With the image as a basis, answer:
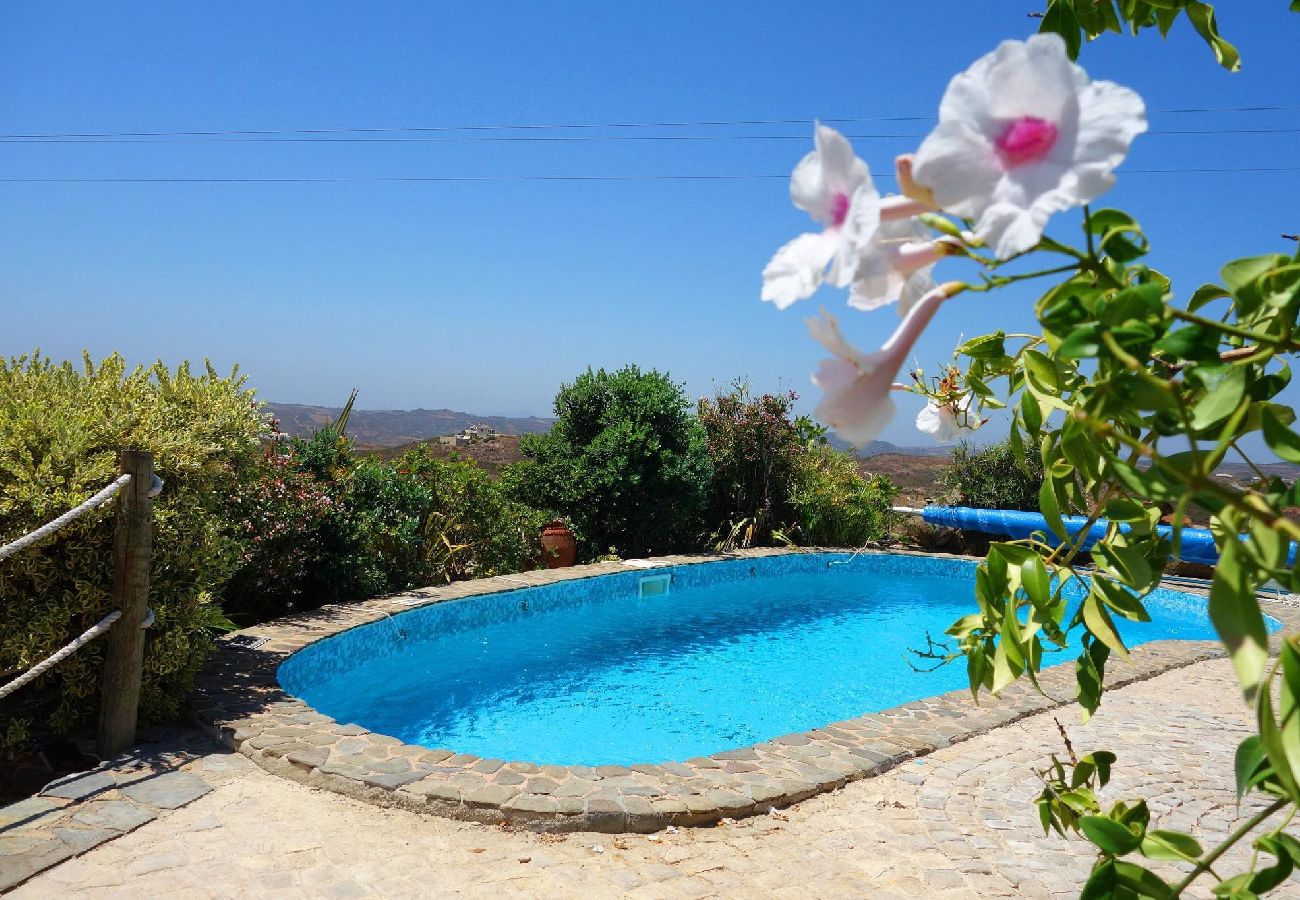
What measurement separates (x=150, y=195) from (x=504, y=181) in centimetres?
1093

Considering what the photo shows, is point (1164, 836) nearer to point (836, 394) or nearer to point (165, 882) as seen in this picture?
point (836, 394)

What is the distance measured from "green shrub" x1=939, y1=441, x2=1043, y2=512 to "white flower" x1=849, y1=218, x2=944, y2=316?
14917 millimetres

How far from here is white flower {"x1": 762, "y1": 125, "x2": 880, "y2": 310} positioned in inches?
23.5

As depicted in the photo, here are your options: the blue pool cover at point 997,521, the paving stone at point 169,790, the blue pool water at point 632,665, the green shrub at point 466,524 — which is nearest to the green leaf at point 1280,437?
the paving stone at point 169,790

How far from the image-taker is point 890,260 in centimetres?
63

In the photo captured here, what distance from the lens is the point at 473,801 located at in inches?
159

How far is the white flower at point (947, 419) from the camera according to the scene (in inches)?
53.3

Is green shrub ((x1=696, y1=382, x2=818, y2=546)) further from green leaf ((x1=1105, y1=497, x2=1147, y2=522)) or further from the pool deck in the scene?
green leaf ((x1=1105, y1=497, x2=1147, y2=522))

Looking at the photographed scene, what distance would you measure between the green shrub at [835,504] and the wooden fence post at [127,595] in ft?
34.7

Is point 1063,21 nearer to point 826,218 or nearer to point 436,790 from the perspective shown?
point 826,218

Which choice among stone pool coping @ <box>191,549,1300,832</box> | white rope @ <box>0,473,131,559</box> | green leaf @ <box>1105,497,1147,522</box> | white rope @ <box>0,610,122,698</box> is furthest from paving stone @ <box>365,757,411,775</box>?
green leaf @ <box>1105,497,1147,522</box>

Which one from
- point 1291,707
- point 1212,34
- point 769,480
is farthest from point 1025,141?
point 769,480

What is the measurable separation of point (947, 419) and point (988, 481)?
14.6m

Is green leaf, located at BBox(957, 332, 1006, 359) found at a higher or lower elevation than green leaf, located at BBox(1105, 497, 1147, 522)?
higher
